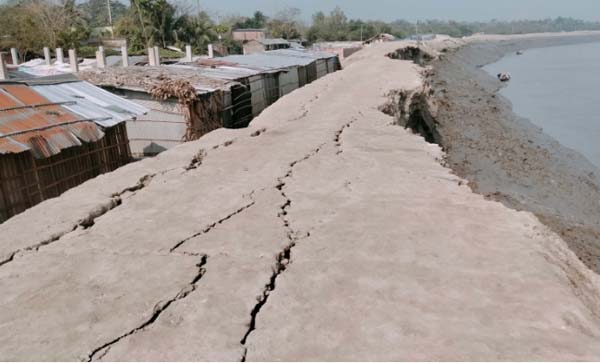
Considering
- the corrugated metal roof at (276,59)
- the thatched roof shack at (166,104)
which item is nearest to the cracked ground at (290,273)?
the thatched roof shack at (166,104)

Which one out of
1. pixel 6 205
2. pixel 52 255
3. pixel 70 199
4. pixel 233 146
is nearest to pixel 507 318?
pixel 52 255

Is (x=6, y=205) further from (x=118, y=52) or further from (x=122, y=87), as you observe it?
(x=118, y=52)

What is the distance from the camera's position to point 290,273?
135 inches

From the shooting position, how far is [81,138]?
8.55 m

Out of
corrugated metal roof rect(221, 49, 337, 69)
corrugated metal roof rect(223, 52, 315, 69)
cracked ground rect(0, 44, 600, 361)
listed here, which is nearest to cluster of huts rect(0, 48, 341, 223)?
corrugated metal roof rect(223, 52, 315, 69)

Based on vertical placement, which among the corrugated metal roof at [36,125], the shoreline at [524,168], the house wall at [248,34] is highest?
the house wall at [248,34]

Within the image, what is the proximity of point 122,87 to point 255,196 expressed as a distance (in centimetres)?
805

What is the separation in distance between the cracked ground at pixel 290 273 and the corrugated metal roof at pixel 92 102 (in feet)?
12.9

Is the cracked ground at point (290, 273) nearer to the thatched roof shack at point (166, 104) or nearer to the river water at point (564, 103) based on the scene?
the thatched roof shack at point (166, 104)

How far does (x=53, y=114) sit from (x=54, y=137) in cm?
80

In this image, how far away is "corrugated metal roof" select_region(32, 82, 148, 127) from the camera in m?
9.23

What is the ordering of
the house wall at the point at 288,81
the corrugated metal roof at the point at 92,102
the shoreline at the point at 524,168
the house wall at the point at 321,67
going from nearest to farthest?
the corrugated metal roof at the point at 92,102, the shoreline at the point at 524,168, the house wall at the point at 288,81, the house wall at the point at 321,67

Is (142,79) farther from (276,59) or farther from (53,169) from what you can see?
(276,59)

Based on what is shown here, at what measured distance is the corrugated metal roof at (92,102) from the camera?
364 inches
